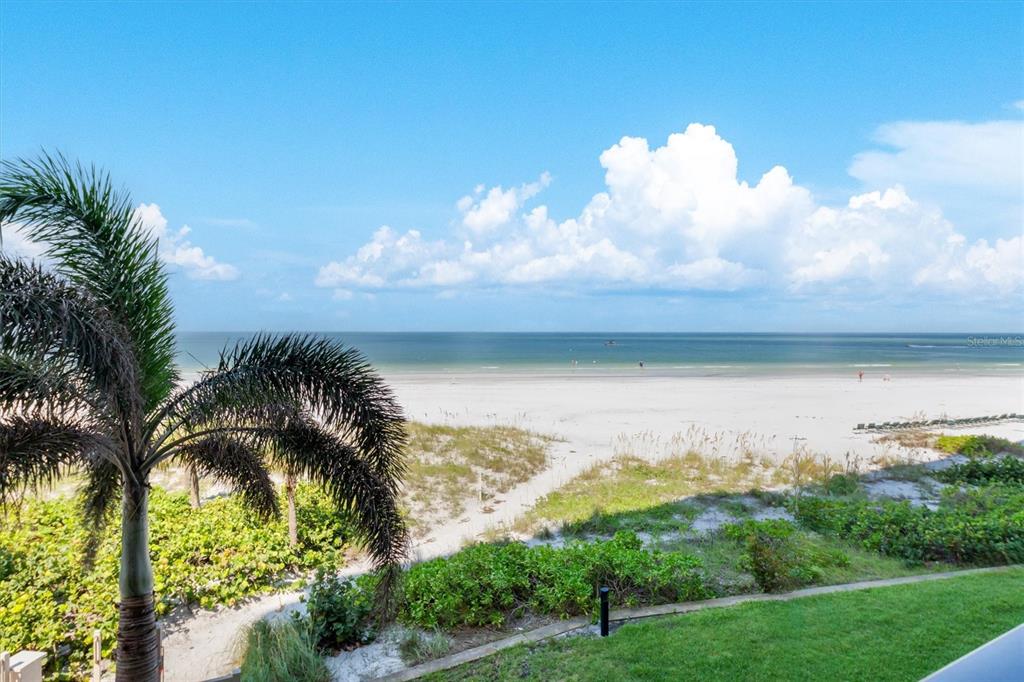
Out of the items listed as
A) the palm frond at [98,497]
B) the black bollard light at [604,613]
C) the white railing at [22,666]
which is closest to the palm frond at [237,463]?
the palm frond at [98,497]

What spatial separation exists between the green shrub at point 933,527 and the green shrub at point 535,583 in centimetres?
362

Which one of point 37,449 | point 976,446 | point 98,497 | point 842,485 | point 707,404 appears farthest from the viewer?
point 707,404

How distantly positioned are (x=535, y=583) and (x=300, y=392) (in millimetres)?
3994

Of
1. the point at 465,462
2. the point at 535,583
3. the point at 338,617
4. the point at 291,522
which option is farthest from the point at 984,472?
the point at 291,522

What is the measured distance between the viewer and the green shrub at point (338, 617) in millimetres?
6199

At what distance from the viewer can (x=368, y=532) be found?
5242mm

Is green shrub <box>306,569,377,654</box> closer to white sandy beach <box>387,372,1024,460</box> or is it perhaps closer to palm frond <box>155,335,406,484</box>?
palm frond <box>155,335,406,484</box>

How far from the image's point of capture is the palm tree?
434 cm

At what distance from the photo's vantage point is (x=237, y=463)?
253 inches

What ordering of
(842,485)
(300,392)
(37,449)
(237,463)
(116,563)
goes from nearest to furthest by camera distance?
(37,449) < (300,392) < (237,463) < (116,563) < (842,485)

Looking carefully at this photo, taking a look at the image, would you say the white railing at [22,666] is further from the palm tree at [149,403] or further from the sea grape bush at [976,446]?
the sea grape bush at [976,446]

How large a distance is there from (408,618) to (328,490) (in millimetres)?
2233

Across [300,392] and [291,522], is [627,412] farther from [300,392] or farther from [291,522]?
[300,392]

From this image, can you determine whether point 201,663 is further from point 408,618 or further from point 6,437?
point 6,437
